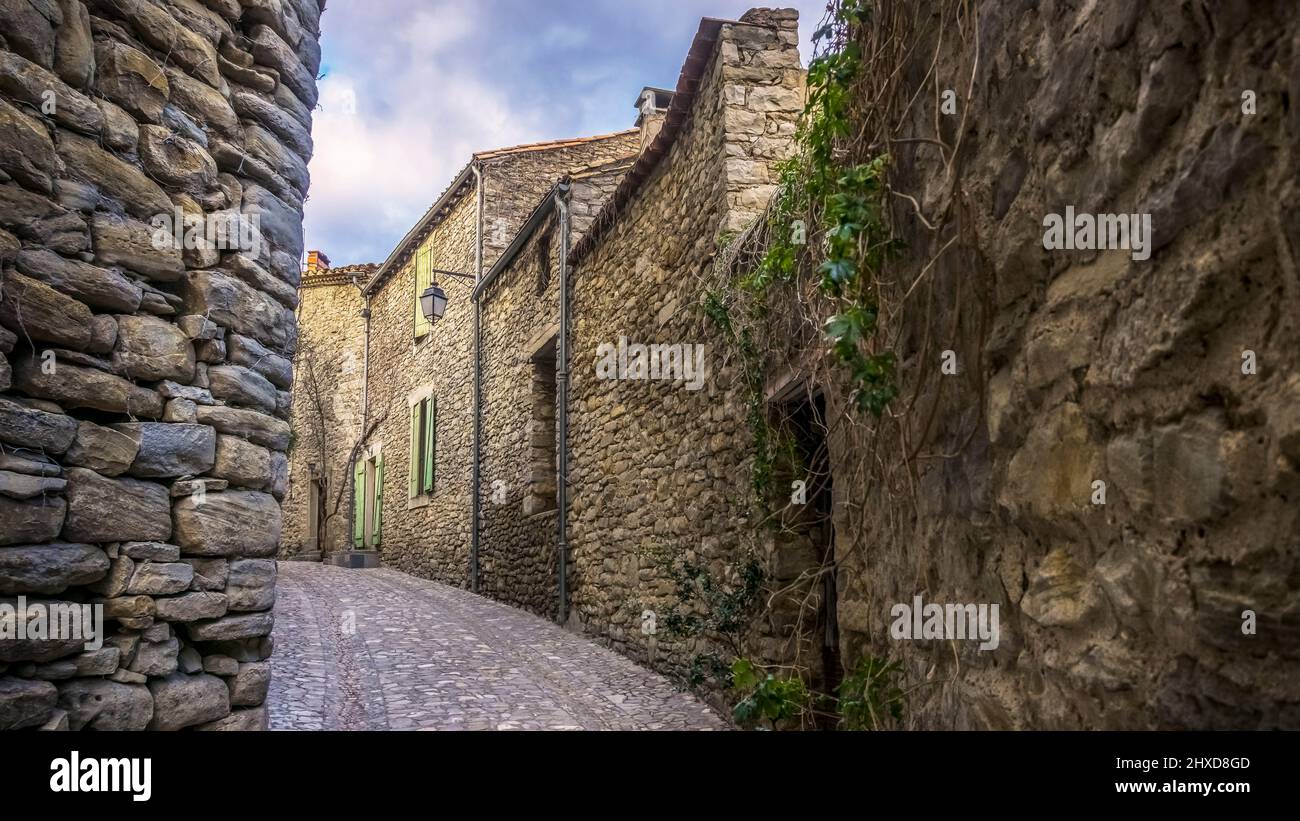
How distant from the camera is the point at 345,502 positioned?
1803cm

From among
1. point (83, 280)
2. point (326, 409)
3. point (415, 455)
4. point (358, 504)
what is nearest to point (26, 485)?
point (83, 280)

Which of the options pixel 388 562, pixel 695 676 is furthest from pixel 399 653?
pixel 388 562

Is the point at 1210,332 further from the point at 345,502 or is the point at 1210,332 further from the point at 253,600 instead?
the point at 345,502

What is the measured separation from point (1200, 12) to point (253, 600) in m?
3.32

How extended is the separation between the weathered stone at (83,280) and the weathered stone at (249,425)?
1.50ft

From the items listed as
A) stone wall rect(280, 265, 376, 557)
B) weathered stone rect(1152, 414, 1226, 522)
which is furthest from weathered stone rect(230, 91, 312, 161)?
stone wall rect(280, 265, 376, 557)

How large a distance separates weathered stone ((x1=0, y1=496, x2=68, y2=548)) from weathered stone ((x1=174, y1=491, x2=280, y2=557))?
42 centimetres

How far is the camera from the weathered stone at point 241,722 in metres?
3.17

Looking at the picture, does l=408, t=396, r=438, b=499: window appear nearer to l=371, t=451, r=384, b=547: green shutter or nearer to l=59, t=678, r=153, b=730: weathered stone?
l=371, t=451, r=384, b=547: green shutter

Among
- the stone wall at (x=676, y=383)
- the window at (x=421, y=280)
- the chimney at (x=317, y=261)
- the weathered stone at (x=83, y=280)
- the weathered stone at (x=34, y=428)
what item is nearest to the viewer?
the weathered stone at (x=34, y=428)

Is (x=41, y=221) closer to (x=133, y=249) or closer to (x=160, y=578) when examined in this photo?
(x=133, y=249)

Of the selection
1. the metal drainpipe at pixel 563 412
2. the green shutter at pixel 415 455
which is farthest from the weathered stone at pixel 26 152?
the green shutter at pixel 415 455

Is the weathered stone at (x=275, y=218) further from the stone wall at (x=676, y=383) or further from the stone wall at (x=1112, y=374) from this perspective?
the stone wall at (x=1112, y=374)

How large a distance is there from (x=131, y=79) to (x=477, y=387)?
879 cm
